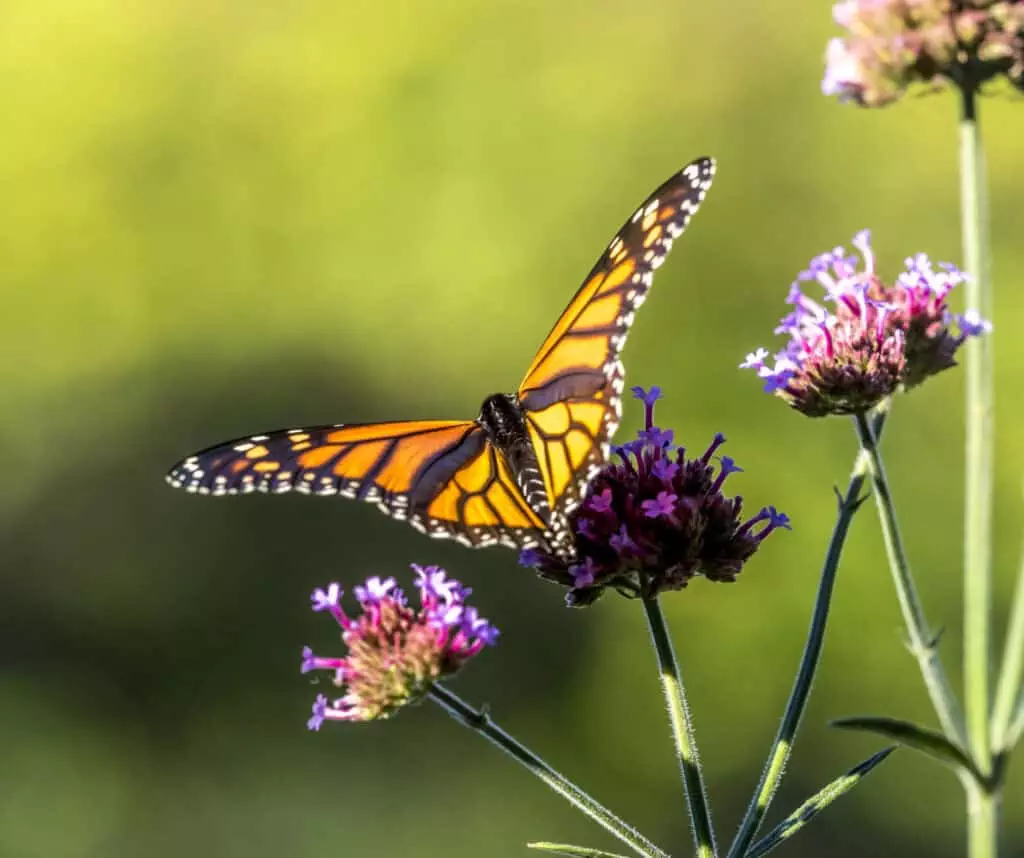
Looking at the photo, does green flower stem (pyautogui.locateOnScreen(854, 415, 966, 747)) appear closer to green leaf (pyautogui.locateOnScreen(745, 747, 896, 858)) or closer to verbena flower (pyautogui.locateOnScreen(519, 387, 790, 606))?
green leaf (pyautogui.locateOnScreen(745, 747, 896, 858))

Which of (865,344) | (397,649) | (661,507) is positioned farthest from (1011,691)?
(397,649)

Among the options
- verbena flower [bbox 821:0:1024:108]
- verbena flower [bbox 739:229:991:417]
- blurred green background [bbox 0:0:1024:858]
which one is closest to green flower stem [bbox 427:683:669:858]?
verbena flower [bbox 739:229:991:417]

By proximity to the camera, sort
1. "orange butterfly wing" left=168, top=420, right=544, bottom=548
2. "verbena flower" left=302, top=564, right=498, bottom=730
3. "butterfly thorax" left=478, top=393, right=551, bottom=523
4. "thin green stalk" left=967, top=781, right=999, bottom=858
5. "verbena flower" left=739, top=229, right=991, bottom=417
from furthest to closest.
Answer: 1. "orange butterfly wing" left=168, top=420, right=544, bottom=548
2. "butterfly thorax" left=478, top=393, right=551, bottom=523
3. "verbena flower" left=739, top=229, right=991, bottom=417
4. "verbena flower" left=302, top=564, right=498, bottom=730
5. "thin green stalk" left=967, top=781, right=999, bottom=858

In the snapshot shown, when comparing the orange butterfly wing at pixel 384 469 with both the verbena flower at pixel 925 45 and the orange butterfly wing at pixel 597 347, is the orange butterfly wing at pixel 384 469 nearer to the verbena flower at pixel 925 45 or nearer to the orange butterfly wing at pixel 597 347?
the orange butterfly wing at pixel 597 347

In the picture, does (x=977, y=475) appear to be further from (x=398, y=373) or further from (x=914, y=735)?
(x=398, y=373)

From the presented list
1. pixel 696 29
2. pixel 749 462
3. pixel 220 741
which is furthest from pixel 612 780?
pixel 696 29

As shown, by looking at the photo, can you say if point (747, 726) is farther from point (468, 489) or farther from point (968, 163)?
point (968, 163)

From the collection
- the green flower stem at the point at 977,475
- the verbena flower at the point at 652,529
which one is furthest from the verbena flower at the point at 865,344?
the green flower stem at the point at 977,475
